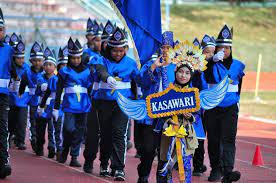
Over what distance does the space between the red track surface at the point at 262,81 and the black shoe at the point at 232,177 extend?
28.0 meters

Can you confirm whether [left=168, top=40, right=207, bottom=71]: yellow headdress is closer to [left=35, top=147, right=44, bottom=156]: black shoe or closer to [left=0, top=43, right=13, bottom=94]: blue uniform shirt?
[left=0, top=43, right=13, bottom=94]: blue uniform shirt

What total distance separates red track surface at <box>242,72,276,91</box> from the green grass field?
6.12 feet

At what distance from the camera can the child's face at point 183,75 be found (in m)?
10.9

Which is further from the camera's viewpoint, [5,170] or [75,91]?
[75,91]

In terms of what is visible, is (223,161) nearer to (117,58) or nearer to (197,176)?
(197,176)

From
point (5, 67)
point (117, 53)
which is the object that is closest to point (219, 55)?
point (117, 53)

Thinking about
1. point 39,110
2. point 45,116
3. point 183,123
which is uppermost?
point 183,123

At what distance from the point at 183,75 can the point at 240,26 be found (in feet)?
150

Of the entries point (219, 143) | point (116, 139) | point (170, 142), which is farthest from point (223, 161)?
point (170, 142)

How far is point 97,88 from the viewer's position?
14391mm

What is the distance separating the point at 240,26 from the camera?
56.1 metres

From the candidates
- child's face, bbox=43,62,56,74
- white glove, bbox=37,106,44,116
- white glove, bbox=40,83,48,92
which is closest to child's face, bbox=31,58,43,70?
child's face, bbox=43,62,56,74

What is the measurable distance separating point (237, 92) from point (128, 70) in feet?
5.61

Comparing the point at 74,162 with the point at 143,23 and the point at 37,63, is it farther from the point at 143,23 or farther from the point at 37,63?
the point at 143,23
